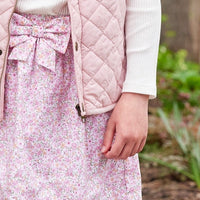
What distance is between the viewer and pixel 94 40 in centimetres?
108

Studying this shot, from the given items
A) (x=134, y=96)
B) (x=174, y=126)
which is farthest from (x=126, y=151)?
(x=174, y=126)

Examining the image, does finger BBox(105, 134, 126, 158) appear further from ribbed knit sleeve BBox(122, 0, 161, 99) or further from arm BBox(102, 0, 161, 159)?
ribbed knit sleeve BBox(122, 0, 161, 99)

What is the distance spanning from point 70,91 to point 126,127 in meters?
0.18

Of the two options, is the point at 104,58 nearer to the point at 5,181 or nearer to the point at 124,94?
the point at 124,94

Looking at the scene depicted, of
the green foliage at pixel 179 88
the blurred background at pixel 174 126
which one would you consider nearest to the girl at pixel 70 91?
the blurred background at pixel 174 126

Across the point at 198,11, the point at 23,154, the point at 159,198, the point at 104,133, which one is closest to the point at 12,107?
the point at 23,154

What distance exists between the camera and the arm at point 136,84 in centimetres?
112

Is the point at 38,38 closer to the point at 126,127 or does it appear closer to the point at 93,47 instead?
the point at 93,47

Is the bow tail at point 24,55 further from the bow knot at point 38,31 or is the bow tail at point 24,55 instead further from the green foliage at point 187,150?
the green foliage at point 187,150

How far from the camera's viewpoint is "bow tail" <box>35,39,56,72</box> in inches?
42.9

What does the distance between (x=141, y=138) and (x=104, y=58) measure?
244mm

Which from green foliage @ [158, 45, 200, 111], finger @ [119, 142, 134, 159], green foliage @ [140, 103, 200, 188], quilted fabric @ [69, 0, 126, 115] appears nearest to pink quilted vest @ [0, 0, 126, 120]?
A: quilted fabric @ [69, 0, 126, 115]

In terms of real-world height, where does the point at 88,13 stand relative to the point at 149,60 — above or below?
above

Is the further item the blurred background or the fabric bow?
the blurred background
